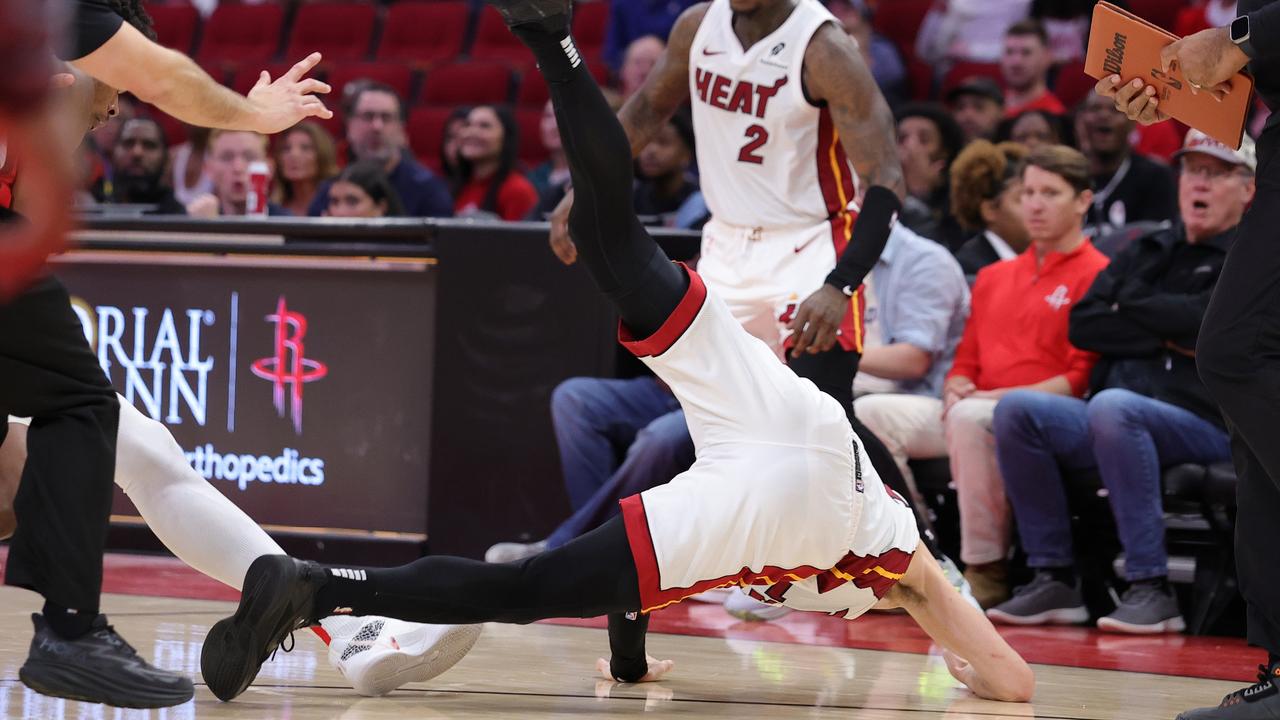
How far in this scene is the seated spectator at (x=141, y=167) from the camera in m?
8.52

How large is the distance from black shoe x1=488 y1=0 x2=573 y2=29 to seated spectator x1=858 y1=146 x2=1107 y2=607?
2.93 meters

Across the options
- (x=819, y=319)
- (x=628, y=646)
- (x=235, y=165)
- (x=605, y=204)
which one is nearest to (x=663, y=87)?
(x=819, y=319)

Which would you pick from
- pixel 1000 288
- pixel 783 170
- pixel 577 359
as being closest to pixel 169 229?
pixel 577 359

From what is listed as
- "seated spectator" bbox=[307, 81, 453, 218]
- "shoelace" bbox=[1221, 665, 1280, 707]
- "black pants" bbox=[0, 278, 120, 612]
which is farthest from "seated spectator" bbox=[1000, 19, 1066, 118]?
"black pants" bbox=[0, 278, 120, 612]

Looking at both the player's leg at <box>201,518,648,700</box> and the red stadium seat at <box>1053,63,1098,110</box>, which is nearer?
the player's leg at <box>201,518,648,700</box>

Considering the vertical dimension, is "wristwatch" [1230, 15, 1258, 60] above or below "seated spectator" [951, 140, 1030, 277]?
above

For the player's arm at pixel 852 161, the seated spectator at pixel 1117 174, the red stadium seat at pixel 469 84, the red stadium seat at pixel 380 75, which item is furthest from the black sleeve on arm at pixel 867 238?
the red stadium seat at pixel 380 75

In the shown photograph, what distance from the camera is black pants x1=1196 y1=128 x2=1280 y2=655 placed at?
3.26 m

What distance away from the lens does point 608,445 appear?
19.3 feet

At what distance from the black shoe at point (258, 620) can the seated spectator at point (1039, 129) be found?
5.03 metres

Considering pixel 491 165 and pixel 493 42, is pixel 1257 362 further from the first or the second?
pixel 493 42

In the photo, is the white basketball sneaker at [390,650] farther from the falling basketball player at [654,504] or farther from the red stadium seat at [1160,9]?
the red stadium seat at [1160,9]

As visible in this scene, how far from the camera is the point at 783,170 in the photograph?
4.94 metres

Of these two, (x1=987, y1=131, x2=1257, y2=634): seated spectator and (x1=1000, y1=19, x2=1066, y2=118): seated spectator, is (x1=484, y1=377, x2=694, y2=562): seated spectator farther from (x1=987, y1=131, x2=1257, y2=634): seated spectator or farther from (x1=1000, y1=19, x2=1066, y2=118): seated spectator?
(x1=1000, y1=19, x2=1066, y2=118): seated spectator
